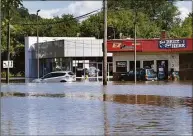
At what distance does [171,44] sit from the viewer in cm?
6138

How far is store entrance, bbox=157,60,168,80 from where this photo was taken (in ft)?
201

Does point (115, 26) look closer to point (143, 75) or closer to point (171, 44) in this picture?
Answer: point (171, 44)

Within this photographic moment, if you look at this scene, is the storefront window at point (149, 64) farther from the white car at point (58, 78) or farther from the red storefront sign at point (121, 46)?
the white car at point (58, 78)

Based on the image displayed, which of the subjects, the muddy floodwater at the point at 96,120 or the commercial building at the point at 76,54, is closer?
the muddy floodwater at the point at 96,120

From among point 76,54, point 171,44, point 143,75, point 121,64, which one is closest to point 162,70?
point 171,44

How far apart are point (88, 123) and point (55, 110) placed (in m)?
4.52

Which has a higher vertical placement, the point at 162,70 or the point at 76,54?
the point at 76,54

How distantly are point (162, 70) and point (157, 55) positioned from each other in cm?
263

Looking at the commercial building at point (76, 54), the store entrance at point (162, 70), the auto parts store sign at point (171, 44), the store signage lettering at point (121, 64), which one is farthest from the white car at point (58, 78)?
the commercial building at point (76, 54)

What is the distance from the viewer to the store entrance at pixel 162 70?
6125cm

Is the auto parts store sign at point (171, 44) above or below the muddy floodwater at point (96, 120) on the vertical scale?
Answer: above

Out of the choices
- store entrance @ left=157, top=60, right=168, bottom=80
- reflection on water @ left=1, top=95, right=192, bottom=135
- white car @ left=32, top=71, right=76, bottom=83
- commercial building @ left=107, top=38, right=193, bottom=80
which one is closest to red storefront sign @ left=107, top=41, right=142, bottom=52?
commercial building @ left=107, top=38, right=193, bottom=80

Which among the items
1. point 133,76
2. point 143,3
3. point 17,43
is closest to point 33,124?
point 133,76

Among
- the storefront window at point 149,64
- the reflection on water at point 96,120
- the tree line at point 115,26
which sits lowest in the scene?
the reflection on water at point 96,120
